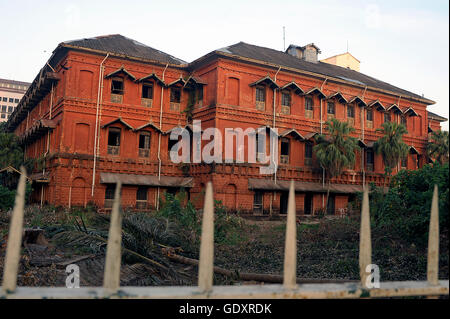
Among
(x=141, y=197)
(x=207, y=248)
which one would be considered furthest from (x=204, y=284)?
(x=141, y=197)

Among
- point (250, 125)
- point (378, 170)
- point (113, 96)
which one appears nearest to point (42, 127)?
point (113, 96)

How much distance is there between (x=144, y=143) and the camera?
88.0 feet

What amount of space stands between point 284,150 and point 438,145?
49.3 feet

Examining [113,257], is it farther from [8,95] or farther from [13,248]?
[8,95]

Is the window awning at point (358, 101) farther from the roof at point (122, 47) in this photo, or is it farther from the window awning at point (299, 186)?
the roof at point (122, 47)

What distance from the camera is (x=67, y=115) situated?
24641 millimetres

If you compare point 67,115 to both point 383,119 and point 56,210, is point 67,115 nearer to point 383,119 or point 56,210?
point 56,210

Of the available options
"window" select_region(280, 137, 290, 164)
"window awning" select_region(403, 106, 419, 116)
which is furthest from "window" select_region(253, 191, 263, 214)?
"window awning" select_region(403, 106, 419, 116)

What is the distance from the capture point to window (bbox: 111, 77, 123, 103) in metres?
26.0

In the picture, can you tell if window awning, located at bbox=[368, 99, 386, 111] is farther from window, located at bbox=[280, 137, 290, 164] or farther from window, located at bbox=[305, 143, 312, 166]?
window, located at bbox=[280, 137, 290, 164]

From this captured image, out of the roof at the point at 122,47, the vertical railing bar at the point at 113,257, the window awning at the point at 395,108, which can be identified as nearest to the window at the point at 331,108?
the window awning at the point at 395,108

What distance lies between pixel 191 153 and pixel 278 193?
6355mm
